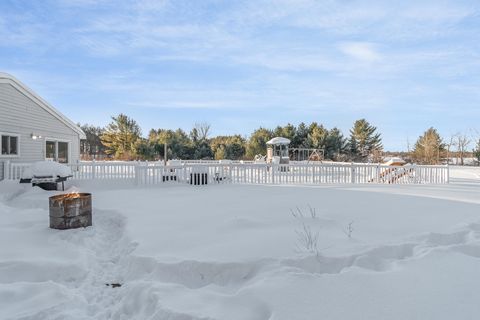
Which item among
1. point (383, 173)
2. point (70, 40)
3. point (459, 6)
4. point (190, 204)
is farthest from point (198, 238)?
point (70, 40)

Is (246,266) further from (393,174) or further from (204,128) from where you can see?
(204,128)

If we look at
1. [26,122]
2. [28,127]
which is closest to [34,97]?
[26,122]

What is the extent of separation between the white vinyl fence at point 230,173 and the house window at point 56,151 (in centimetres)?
329

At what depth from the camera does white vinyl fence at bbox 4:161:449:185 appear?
36.3ft

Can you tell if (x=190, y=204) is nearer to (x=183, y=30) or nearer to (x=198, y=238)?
(x=198, y=238)

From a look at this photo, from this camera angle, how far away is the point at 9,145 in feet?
38.8

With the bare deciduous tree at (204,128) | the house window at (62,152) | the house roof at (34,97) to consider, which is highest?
the bare deciduous tree at (204,128)

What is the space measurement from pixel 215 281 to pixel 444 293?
2049mm

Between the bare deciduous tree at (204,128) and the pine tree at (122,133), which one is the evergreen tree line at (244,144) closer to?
the pine tree at (122,133)

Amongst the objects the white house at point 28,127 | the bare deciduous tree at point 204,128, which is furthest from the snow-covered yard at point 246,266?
the bare deciduous tree at point 204,128

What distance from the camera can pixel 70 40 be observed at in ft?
43.1

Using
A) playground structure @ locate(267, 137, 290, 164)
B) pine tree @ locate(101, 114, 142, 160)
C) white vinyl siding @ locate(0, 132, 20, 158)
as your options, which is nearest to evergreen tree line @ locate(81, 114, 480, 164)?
pine tree @ locate(101, 114, 142, 160)

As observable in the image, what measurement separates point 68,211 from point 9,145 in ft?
29.5

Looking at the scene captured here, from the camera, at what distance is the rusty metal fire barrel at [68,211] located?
511cm
